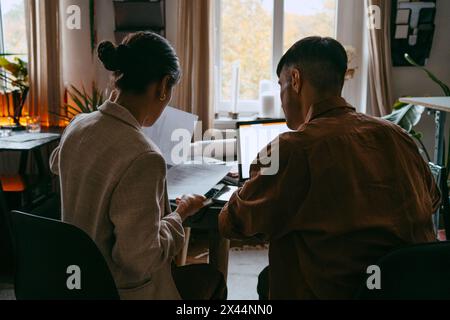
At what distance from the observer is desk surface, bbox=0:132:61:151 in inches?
109

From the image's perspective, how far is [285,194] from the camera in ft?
3.65

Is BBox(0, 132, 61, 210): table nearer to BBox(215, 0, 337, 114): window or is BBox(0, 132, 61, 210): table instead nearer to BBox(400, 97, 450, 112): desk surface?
BBox(215, 0, 337, 114): window

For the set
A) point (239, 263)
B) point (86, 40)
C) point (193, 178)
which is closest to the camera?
point (193, 178)

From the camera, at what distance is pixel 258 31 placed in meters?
3.67

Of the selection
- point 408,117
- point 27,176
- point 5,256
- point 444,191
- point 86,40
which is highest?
point 86,40

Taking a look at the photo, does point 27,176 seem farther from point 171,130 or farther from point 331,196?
point 331,196

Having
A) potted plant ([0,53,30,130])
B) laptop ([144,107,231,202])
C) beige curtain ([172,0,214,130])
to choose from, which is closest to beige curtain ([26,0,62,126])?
potted plant ([0,53,30,130])

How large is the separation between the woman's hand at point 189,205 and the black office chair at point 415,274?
555 millimetres

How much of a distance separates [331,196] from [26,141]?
2.35 metres

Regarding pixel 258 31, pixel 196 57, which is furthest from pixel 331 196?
pixel 258 31

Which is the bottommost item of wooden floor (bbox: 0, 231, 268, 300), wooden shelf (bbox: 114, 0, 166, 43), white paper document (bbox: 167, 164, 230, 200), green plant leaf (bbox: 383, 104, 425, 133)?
wooden floor (bbox: 0, 231, 268, 300)

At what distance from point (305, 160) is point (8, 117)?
285cm

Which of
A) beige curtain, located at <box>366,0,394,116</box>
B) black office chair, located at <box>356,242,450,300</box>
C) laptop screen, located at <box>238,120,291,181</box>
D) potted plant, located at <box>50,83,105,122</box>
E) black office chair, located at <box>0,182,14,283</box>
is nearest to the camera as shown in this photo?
black office chair, located at <box>356,242,450,300</box>

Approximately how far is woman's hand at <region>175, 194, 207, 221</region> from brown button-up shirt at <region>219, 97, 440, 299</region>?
257 mm
